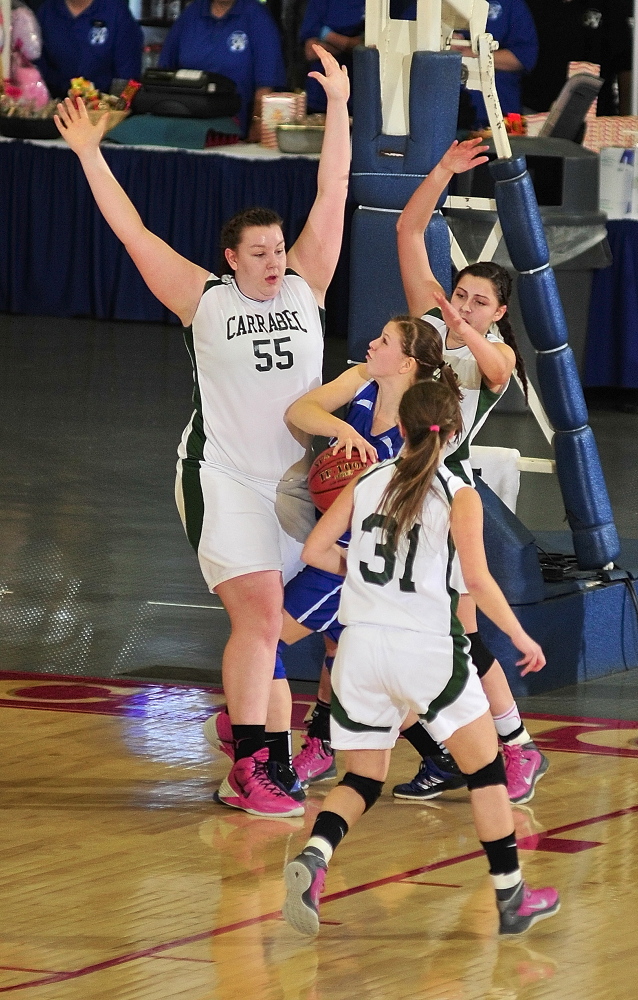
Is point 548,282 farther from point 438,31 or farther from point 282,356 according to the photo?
point 282,356

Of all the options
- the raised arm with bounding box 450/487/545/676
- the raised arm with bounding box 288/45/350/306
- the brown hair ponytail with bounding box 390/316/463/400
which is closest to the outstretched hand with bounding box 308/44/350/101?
the raised arm with bounding box 288/45/350/306

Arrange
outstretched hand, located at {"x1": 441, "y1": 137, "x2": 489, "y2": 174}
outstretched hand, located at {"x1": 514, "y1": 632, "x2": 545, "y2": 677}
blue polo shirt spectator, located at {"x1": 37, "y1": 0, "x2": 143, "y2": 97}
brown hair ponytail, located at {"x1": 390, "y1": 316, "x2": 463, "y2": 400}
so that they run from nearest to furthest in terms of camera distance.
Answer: outstretched hand, located at {"x1": 514, "y1": 632, "x2": 545, "y2": 677} < brown hair ponytail, located at {"x1": 390, "y1": 316, "x2": 463, "y2": 400} < outstretched hand, located at {"x1": 441, "y1": 137, "x2": 489, "y2": 174} < blue polo shirt spectator, located at {"x1": 37, "y1": 0, "x2": 143, "y2": 97}

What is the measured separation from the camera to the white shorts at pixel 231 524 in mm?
4027

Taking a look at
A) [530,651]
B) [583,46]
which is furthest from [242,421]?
[583,46]

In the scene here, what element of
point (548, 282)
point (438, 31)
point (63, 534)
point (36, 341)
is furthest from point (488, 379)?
point (36, 341)

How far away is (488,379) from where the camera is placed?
4117 mm

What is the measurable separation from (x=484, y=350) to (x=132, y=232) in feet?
2.94

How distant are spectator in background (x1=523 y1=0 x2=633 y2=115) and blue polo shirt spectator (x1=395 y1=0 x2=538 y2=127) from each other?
91 centimetres

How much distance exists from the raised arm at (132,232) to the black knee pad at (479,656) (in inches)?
41.2

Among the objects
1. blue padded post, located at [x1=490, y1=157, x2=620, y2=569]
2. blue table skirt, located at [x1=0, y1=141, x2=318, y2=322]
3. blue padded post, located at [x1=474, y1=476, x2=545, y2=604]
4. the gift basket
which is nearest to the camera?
blue padded post, located at [x1=474, y1=476, x2=545, y2=604]

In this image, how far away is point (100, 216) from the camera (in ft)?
35.8

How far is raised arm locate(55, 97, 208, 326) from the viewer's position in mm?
4035

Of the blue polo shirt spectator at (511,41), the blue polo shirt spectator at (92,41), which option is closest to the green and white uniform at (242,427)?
the blue polo shirt spectator at (511,41)

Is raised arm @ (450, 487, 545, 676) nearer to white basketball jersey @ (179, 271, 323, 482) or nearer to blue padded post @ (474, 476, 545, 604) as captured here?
white basketball jersey @ (179, 271, 323, 482)
